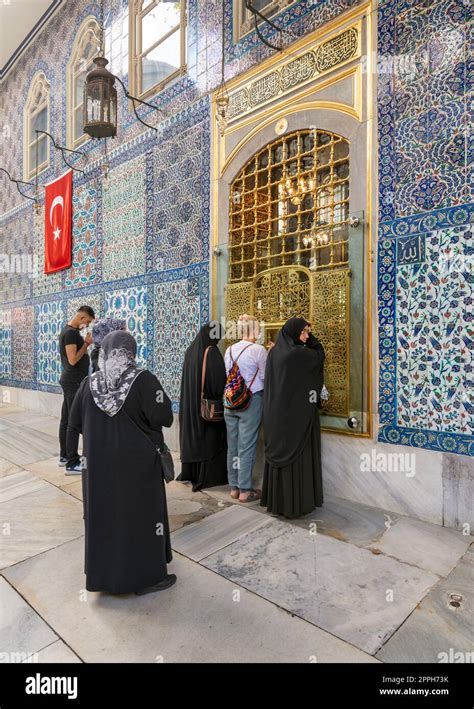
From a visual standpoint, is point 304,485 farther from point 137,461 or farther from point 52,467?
point 52,467

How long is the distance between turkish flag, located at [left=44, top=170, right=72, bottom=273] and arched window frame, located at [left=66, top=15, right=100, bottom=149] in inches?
21.9

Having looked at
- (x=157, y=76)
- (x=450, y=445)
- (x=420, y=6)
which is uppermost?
(x=157, y=76)

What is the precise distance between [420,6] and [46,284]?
593 cm

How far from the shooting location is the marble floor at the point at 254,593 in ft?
5.01

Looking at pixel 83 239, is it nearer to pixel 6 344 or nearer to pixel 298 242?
pixel 6 344

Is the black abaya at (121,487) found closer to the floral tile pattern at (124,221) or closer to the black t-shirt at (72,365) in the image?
the black t-shirt at (72,365)

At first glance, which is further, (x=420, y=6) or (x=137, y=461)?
(x=420, y=6)

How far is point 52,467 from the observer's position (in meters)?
3.79

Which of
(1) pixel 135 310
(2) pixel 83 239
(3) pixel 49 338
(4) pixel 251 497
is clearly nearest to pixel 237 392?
(4) pixel 251 497

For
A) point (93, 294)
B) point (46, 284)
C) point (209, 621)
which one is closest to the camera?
point (209, 621)

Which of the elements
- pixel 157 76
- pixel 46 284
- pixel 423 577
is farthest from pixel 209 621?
pixel 46 284

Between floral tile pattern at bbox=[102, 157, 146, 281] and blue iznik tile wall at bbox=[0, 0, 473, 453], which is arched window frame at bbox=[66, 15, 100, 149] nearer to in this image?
blue iznik tile wall at bbox=[0, 0, 473, 453]

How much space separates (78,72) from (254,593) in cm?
714

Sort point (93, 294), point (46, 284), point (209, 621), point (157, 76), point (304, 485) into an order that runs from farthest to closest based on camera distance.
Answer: point (46, 284) → point (93, 294) → point (157, 76) → point (304, 485) → point (209, 621)
